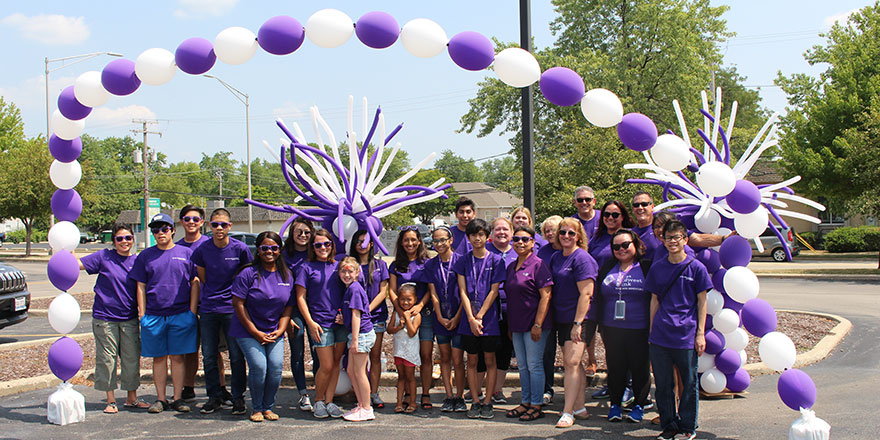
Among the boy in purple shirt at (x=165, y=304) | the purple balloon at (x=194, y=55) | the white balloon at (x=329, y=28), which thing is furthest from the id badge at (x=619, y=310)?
the purple balloon at (x=194, y=55)

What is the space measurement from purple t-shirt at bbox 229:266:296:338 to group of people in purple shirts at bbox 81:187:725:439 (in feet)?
0.03

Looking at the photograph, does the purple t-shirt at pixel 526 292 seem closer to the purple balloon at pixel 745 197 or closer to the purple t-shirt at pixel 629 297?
the purple t-shirt at pixel 629 297

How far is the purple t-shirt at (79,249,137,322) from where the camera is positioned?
5719 mm

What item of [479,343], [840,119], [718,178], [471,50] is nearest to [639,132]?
[718,178]

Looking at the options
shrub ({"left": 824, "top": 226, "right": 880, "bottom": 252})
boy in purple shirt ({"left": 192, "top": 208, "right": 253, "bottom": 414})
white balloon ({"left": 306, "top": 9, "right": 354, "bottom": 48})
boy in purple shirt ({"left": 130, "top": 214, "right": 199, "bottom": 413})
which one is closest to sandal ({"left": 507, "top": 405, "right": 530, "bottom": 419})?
boy in purple shirt ({"left": 192, "top": 208, "right": 253, "bottom": 414})

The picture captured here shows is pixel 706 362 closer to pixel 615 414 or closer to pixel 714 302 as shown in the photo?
pixel 714 302

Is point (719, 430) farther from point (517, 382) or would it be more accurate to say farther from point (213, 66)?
point (213, 66)

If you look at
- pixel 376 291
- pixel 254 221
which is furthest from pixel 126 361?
pixel 254 221

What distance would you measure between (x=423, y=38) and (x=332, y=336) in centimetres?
258

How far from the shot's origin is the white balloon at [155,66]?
223 inches

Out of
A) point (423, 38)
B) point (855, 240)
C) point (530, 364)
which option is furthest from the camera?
point (855, 240)

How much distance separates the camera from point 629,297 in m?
5.09

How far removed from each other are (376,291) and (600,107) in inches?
94.2

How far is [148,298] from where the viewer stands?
5.69 meters
